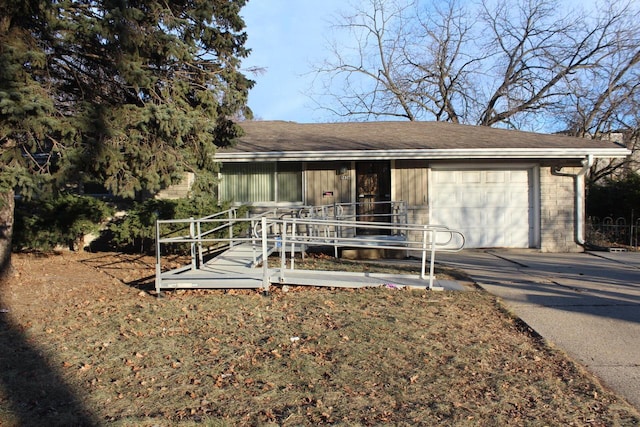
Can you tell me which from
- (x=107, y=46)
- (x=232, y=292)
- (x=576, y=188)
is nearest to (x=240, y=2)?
(x=107, y=46)

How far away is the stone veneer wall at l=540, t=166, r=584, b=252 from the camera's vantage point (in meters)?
11.8

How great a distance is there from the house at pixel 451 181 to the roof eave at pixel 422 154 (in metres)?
0.02

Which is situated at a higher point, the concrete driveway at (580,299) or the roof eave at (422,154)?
the roof eave at (422,154)

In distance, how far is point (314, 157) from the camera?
1119 centimetres

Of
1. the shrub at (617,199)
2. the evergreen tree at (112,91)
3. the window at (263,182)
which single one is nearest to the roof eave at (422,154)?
the window at (263,182)

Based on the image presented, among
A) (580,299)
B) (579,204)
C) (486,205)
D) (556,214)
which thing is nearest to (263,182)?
(486,205)

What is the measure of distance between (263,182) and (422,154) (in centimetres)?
389

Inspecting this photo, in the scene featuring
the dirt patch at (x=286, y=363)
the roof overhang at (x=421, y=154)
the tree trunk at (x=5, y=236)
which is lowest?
the dirt patch at (x=286, y=363)

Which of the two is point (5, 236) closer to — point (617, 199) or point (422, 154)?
point (422, 154)

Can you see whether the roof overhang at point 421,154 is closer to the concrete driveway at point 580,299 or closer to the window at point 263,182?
the window at point 263,182

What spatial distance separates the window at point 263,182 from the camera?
11867 millimetres

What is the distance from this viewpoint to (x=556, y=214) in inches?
467

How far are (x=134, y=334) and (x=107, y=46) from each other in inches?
173

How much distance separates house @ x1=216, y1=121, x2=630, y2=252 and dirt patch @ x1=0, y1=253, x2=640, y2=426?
528 cm
